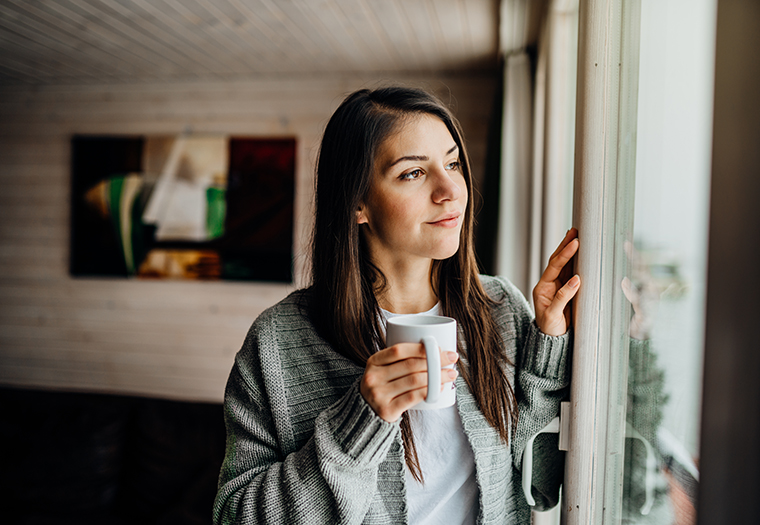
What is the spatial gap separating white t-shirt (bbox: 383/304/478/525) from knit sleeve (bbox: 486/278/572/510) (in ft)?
0.33

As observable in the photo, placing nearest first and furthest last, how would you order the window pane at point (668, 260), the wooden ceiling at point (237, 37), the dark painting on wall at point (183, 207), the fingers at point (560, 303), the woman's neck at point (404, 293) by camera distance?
the window pane at point (668, 260) < the fingers at point (560, 303) < the woman's neck at point (404, 293) < the wooden ceiling at point (237, 37) < the dark painting on wall at point (183, 207)

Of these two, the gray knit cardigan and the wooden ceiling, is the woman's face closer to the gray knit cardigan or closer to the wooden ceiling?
the gray knit cardigan

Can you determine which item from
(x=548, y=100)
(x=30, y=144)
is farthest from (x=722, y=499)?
(x=30, y=144)

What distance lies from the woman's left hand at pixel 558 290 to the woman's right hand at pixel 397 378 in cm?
21

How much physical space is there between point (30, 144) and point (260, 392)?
3.70 meters

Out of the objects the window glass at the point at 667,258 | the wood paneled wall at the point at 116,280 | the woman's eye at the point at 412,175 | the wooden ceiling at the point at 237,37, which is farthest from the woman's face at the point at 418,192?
the wood paneled wall at the point at 116,280

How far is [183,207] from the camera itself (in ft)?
10.7

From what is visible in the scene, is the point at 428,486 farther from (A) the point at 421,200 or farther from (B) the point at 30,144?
(B) the point at 30,144

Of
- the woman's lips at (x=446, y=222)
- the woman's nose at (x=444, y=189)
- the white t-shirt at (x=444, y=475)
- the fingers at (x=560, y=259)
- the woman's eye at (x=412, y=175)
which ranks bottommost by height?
the white t-shirt at (x=444, y=475)

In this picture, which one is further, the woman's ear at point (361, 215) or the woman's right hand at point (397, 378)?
the woman's ear at point (361, 215)

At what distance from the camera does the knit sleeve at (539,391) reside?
82 cm

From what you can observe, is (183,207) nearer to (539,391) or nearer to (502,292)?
(502,292)

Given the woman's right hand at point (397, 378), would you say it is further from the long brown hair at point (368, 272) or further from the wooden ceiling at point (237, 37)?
the wooden ceiling at point (237, 37)

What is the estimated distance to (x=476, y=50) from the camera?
8.61 ft
